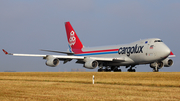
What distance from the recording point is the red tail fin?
203 feet

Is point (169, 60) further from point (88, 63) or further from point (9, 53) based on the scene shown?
point (9, 53)

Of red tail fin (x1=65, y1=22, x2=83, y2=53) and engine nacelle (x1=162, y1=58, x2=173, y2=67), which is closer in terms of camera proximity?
engine nacelle (x1=162, y1=58, x2=173, y2=67)

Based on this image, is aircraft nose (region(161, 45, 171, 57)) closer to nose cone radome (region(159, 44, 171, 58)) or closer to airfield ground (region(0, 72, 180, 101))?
nose cone radome (region(159, 44, 171, 58))

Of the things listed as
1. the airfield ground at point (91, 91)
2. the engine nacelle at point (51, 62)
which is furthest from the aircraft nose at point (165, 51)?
the airfield ground at point (91, 91)

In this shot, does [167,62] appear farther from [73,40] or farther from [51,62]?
[73,40]

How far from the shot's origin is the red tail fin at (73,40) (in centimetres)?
6188

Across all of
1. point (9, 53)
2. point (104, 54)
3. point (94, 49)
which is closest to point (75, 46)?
point (94, 49)

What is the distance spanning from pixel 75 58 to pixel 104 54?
811 cm

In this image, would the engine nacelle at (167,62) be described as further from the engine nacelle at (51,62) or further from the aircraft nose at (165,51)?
the engine nacelle at (51,62)

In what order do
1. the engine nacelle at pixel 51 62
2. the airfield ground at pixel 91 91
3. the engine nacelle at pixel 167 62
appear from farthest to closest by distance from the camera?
1. the engine nacelle at pixel 167 62
2. the engine nacelle at pixel 51 62
3. the airfield ground at pixel 91 91

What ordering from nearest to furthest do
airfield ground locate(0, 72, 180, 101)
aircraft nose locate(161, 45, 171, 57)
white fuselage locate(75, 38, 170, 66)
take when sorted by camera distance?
airfield ground locate(0, 72, 180, 101) → aircraft nose locate(161, 45, 171, 57) → white fuselage locate(75, 38, 170, 66)

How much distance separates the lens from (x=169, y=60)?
Result: 49375mm

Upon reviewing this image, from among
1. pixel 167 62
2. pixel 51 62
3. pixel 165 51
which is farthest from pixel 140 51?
pixel 51 62

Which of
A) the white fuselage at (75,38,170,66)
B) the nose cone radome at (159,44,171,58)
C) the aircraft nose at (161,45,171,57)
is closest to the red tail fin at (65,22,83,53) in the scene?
the white fuselage at (75,38,170,66)
